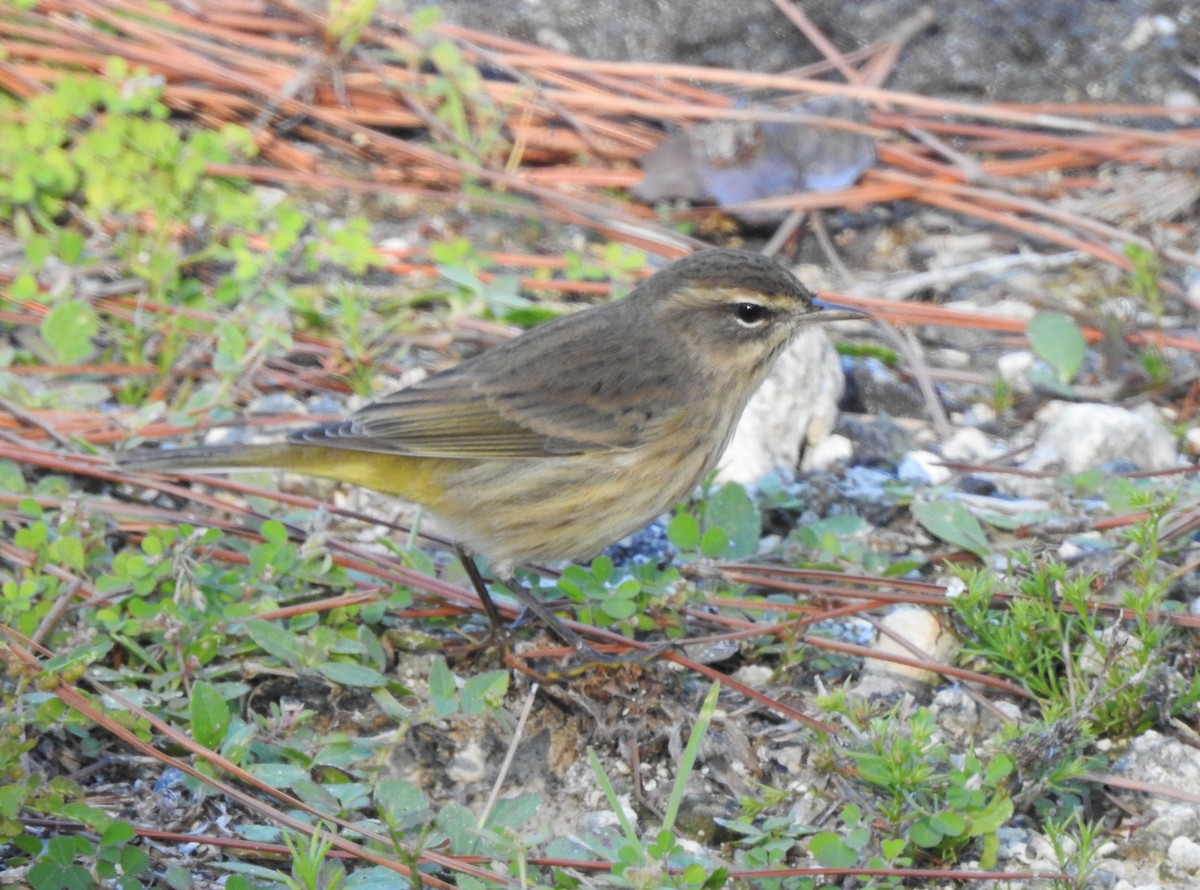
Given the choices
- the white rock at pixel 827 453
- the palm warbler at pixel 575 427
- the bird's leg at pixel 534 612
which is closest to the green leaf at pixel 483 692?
the bird's leg at pixel 534 612

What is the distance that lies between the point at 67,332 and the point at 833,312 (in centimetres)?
305

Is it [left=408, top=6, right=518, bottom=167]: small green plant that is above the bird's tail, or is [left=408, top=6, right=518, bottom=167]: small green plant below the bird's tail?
above

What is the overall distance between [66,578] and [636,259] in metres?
3.03

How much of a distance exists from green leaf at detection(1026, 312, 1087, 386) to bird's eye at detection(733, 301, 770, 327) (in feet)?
5.71

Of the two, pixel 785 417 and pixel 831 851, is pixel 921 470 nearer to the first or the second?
pixel 785 417

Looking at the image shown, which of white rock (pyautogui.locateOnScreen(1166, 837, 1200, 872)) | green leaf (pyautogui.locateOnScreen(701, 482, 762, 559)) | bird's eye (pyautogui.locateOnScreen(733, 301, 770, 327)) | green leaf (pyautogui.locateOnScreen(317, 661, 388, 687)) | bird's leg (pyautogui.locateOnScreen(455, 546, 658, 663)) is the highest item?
bird's eye (pyautogui.locateOnScreen(733, 301, 770, 327))

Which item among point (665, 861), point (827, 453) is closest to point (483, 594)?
point (665, 861)

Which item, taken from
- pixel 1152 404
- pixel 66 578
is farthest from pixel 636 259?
pixel 66 578

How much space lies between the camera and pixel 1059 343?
Answer: 592cm

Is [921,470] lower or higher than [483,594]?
higher

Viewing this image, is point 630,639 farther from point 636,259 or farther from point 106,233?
point 106,233

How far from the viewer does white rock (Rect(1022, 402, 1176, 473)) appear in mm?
5359

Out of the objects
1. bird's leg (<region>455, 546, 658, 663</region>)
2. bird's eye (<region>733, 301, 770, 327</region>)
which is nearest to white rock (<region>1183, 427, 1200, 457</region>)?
bird's eye (<region>733, 301, 770, 327</region>)

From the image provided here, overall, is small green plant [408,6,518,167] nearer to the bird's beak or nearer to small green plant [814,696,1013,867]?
the bird's beak
